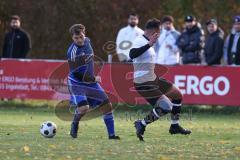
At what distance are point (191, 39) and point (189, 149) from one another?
986 centimetres

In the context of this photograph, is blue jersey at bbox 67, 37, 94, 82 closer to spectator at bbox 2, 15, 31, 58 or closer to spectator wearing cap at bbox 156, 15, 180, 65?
spectator wearing cap at bbox 156, 15, 180, 65

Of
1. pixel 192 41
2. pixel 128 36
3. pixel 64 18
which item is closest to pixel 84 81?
pixel 192 41

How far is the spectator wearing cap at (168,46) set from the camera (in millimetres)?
23906

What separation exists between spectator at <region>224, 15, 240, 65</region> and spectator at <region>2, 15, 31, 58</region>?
570 centimetres

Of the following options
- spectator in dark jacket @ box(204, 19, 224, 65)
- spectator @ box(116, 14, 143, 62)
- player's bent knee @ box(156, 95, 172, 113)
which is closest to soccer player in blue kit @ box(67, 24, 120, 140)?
player's bent knee @ box(156, 95, 172, 113)

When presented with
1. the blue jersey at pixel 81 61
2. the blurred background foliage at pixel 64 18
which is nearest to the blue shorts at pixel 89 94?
the blue jersey at pixel 81 61

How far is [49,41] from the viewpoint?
28.9 metres

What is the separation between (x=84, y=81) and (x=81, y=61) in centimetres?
36

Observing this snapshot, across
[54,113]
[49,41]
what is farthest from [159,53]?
[49,41]

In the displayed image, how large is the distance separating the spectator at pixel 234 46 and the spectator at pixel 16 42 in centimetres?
570

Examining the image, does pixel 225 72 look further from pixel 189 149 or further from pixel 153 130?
pixel 189 149

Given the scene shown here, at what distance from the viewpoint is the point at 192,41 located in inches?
917

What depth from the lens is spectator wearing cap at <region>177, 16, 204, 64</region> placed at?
2320 cm

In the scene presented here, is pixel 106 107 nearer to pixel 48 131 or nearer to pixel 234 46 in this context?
pixel 48 131
